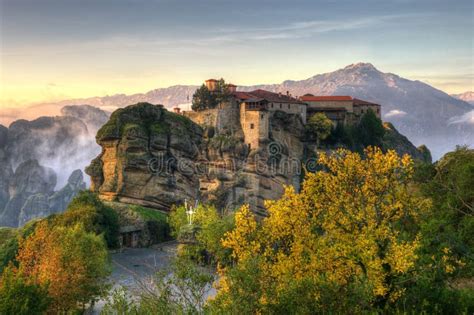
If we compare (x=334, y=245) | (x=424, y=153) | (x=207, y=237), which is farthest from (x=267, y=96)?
(x=334, y=245)

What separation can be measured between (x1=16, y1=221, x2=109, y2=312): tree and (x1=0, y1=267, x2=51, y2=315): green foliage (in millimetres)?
903

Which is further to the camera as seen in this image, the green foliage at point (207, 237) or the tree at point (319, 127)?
the tree at point (319, 127)

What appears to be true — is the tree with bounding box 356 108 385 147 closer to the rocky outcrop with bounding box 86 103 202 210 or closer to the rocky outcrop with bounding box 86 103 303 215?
the rocky outcrop with bounding box 86 103 303 215

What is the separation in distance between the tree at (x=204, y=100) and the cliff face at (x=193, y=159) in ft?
6.05

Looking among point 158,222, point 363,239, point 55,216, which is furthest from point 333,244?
point 158,222

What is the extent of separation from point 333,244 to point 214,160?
229 ft

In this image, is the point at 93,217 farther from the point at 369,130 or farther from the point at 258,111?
the point at 369,130

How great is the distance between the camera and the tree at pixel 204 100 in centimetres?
9950

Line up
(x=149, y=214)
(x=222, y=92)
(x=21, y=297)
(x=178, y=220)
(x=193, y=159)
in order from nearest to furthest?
(x=21, y=297), (x=178, y=220), (x=149, y=214), (x=193, y=159), (x=222, y=92)

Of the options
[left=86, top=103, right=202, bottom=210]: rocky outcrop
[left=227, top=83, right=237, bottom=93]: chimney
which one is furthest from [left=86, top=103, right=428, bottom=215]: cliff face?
[left=227, top=83, right=237, bottom=93]: chimney

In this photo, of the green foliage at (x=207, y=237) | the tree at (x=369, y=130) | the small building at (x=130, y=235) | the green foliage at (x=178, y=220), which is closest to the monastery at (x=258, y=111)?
the tree at (x=369, y=130)

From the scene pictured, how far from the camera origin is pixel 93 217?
6109cm

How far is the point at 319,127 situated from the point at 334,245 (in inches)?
3152

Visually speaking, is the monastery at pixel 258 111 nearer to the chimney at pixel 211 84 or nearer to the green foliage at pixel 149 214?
the chimney at pixel 211 84
